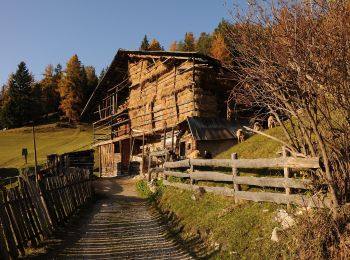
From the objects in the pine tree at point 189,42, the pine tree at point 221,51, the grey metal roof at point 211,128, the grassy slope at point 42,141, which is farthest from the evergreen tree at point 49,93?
the grey metal roof at point 211,128

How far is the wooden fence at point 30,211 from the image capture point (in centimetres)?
816

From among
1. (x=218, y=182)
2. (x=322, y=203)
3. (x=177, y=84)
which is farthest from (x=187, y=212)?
(x=177, y=84)

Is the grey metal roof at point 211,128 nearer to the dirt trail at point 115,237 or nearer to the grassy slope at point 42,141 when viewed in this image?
the dirt trail at point 115,237

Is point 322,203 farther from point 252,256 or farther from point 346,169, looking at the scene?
point 252,256

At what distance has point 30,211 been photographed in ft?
31.6

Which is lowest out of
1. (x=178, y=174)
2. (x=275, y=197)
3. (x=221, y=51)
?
(x=275, y=197)

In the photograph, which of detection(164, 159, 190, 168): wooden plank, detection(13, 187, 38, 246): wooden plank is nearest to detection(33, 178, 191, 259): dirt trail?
detection(13, 187, 38, 246): wooden plank

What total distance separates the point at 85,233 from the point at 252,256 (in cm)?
558

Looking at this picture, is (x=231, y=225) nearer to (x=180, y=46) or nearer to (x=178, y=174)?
(x=178, y=174)

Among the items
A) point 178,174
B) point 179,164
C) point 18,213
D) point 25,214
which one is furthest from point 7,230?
point 179,164

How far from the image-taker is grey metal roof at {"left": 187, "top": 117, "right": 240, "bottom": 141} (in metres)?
23.6

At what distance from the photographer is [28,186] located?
32.0 feet

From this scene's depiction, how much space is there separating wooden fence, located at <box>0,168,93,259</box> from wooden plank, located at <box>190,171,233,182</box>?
450 centimetres

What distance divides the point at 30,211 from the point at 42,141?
6497 centimetres
